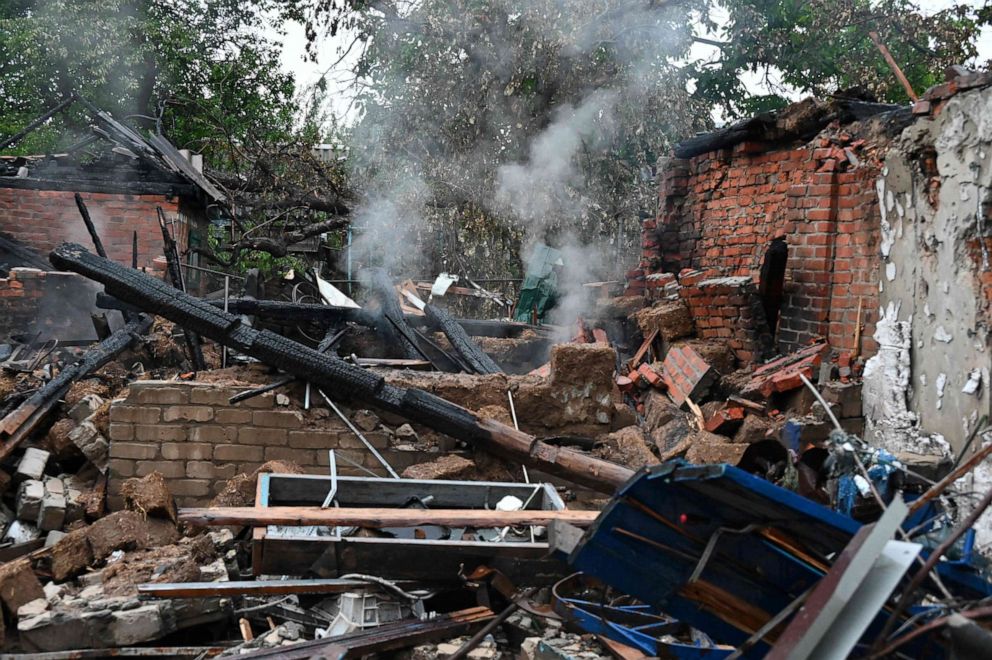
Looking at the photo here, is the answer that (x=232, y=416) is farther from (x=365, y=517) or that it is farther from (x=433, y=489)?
(x=365, y=517)

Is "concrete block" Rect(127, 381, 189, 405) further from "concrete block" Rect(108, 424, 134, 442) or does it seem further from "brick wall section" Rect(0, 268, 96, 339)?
"brick wall section" Rect(0, 268, 96, 339)

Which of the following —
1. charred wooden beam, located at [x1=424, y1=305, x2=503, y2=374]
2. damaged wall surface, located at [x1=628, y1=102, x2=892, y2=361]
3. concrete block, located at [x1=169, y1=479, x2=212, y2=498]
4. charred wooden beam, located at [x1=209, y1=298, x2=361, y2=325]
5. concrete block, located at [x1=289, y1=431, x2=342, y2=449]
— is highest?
damaged wall surface, located at [x1=628, y1=102, x2=892, y2=361]

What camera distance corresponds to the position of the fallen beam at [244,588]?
4230mm

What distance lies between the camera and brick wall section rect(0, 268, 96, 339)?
425 inches

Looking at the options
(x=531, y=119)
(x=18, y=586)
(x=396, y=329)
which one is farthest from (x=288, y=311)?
(x=531, y=119)

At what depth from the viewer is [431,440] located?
6086 millimetres

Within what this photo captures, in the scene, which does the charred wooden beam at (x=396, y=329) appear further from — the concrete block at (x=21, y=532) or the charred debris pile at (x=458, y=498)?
the concrete block at (x=21, y=532)

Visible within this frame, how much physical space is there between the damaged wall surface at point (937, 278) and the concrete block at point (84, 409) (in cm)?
614

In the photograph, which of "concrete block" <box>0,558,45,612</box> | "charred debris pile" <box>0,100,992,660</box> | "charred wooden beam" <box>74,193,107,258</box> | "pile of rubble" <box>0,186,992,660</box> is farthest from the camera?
"charred wooden beam" <box>74,193,107,258</box>

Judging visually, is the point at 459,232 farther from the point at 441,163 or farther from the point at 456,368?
the point at 456,368

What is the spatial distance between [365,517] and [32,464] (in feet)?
11.2

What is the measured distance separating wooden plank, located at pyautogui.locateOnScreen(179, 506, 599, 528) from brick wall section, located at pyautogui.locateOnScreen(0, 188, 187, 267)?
9.87m

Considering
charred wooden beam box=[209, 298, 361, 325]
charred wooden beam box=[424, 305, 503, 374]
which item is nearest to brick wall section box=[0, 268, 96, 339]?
charred wooden beam box=[209, 298, 361, 325]

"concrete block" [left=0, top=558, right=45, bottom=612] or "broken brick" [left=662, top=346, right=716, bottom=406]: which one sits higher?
"broken brick" [left=662, top=346, right=716, bottom=406]
